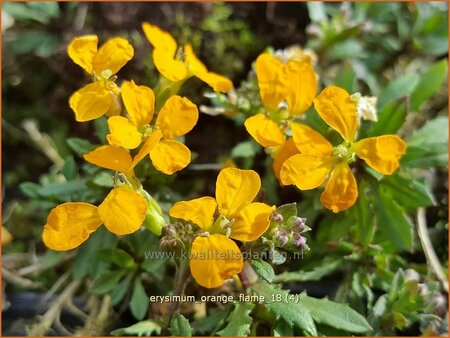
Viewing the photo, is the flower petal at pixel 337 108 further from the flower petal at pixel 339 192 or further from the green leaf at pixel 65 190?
the green leaf at pixel 65 190

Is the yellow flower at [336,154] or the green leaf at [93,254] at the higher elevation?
the yellow flower at [336,154]

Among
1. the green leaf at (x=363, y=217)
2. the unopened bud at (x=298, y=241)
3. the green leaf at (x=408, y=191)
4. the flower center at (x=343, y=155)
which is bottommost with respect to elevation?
the green leaf at (x=363, y=217)

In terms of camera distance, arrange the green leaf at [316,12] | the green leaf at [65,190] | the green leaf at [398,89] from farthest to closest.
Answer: the green leaf at [316,12], the green leaf at [398,89], the green leaf at [65,190]

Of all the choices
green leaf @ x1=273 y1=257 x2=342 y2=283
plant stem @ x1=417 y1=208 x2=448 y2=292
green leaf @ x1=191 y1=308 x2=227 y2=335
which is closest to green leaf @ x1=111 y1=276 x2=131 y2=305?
green leaf @ x1=191 y1=308 x2=227 y2=335

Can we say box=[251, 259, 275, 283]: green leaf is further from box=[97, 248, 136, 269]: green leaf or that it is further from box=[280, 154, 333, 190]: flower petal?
box=[97, 248, 136, 269]: green leaf

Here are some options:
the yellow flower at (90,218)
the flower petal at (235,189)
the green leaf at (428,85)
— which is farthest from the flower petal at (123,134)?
the green leaf at (428,85)
